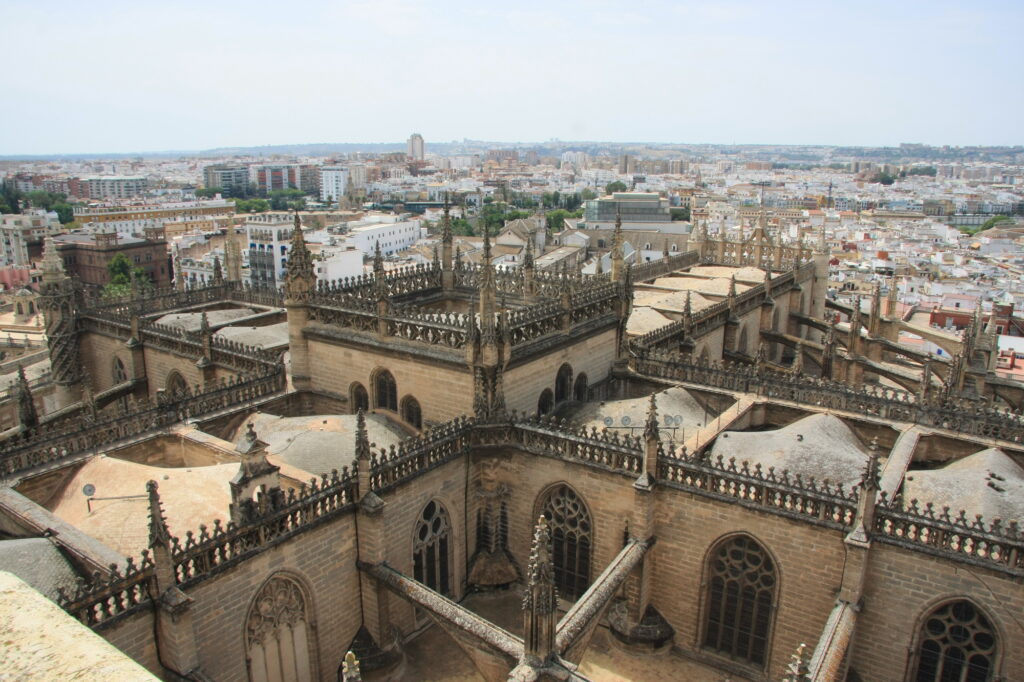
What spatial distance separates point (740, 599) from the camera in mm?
20000

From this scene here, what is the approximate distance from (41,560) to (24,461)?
5.78 meters

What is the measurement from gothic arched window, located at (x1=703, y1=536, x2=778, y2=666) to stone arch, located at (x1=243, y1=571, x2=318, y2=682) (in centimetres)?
1052

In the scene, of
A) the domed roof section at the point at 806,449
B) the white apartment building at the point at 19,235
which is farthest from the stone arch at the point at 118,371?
the white apartment building at the point at 19,235

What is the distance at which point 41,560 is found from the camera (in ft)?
51.7

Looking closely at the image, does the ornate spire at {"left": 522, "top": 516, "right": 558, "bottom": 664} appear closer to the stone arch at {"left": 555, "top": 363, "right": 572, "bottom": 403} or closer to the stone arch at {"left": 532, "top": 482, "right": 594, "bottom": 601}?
the stone arch at {"left": 532, "top": 482, "right": 594, "bottom": 601}

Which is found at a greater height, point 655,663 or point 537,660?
point 537,660

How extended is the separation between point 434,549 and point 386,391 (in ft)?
19.5

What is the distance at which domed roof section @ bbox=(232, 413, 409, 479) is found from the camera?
21.5 metres

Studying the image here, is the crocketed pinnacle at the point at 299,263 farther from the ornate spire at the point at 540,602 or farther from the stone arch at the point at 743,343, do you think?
the stone arch at the point at 743,343

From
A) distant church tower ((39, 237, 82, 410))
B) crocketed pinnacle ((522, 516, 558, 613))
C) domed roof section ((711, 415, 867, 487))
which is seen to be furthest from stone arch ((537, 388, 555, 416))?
distant church tower ((39, 237, 82, 410))

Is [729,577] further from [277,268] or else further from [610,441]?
[277,268]

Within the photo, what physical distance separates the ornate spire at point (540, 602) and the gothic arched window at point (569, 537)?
6293mm

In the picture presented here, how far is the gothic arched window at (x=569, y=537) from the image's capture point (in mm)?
22188

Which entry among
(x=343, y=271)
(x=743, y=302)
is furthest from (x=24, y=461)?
(x=343, y=271)
